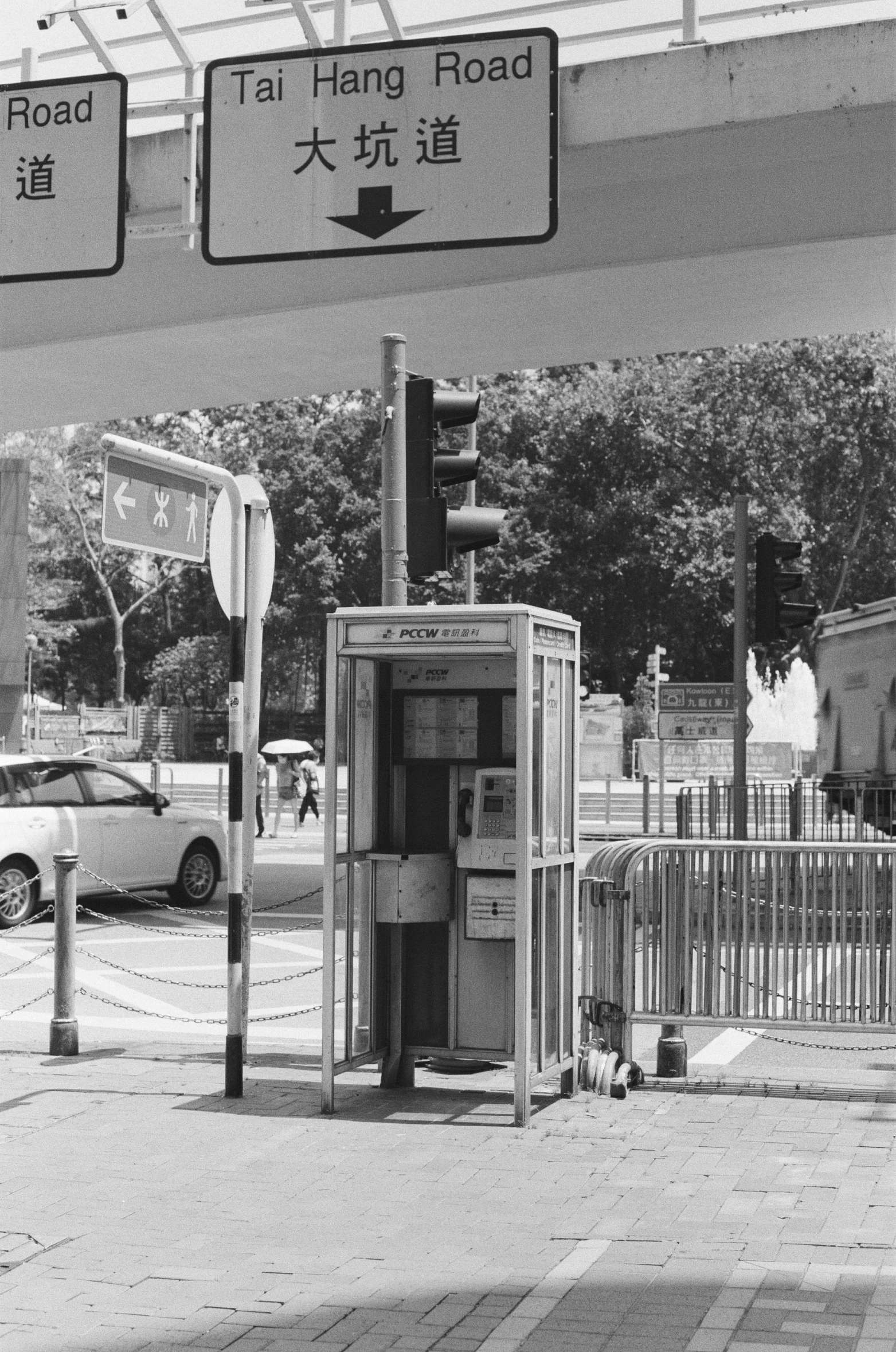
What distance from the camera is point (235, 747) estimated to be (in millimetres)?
8672

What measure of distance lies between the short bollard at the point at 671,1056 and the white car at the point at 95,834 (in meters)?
7.84

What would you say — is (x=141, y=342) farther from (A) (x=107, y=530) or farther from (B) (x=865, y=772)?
(B) (x=865, y=772)

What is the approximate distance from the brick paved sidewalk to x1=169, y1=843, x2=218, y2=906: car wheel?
9.21 metres

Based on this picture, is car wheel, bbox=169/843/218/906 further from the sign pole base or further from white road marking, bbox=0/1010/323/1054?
the sign pole base

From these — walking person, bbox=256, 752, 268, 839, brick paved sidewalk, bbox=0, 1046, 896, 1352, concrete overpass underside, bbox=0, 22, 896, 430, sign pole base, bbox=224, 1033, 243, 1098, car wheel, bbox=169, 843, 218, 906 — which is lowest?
brick paved sidewalk, bbox=0, 1046, 896, 1352

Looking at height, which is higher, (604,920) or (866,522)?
(866,522)

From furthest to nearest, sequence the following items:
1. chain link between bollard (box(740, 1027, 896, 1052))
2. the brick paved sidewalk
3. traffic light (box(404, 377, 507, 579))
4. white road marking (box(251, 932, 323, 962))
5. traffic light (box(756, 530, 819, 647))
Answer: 1. white road marking (box(251, 932, 323, 962))
2. traffic light (box(756, 530, 819, 647))
3. traffic light (box(404, 377, 507, 579))
4. chain link between bollard (box(740, 1027, 896, 1052))
5. the brick paved sidewalk

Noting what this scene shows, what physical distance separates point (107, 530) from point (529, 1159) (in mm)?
3297

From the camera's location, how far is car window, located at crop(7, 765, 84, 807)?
1617 centimetres

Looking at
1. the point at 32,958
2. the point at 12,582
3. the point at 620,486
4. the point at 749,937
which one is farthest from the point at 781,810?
the point at 620,486

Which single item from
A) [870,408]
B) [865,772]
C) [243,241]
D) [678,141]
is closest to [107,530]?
[243,241]

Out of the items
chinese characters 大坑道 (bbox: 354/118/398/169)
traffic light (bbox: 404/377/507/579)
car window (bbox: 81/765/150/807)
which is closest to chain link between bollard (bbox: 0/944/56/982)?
car window (bbox: 81/765/150/807)

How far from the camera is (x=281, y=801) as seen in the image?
94.9 feet

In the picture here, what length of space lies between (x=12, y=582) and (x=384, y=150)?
20303 millimetres
